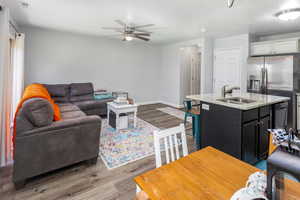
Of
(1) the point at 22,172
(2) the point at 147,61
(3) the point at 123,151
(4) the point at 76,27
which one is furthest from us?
(2) the point at 147,61

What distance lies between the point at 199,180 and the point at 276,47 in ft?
15.1

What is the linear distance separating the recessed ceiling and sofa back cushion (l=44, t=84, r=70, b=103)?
5.23 ft

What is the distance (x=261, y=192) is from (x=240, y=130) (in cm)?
161

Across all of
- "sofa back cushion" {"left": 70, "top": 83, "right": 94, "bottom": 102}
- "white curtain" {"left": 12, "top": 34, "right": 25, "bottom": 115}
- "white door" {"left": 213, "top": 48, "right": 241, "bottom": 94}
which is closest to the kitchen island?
"white door" {"left": 213, "top": 48, "right": 241, "bottom": 94}

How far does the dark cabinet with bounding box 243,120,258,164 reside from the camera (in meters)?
2.13

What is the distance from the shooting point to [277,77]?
152 inches

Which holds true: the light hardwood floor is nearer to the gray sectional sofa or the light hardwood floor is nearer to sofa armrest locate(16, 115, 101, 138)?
the gray sectional sofa

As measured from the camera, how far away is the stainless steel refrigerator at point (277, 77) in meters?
3.62

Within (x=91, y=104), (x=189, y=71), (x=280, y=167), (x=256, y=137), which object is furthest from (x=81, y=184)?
(x=189, y=71)

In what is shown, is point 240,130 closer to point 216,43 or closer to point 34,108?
point 34,108

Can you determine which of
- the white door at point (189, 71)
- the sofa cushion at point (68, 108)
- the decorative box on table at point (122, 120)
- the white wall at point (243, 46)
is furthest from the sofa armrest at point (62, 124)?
the white door at point (189, 71)

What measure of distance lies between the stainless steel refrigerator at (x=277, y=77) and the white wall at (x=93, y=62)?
3787 millimetres

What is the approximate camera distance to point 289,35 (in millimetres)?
4340

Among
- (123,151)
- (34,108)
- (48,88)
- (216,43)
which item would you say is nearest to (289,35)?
(216,43)
